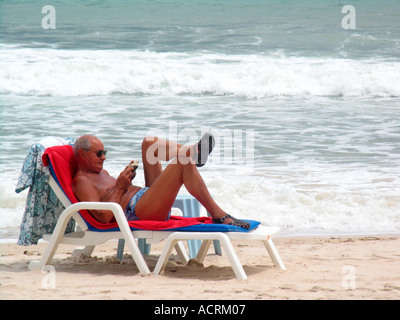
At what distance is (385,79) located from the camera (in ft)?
51.2

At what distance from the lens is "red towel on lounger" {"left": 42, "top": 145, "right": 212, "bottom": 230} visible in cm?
444

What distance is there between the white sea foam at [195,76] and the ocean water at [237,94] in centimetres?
4

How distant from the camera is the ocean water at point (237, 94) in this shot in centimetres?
758

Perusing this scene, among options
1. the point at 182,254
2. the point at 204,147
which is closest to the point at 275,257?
the point at 182,254

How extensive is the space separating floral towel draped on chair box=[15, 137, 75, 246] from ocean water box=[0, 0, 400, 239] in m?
1.76

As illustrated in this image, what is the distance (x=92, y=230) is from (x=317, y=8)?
22.1 meters

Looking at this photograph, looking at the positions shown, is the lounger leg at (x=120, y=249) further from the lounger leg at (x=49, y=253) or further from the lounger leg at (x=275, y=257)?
the lounger leg at (x=275, y=257)

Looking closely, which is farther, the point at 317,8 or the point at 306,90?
the point at 317,8

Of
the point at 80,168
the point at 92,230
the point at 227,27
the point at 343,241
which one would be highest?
the point at 227,27

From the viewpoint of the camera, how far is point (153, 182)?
467 cm

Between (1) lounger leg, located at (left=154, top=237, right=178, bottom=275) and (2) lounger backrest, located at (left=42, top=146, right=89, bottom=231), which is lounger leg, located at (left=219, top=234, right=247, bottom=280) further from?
(2) lounger backrest, located at (left=42, top=146, right=89, bottom=231)

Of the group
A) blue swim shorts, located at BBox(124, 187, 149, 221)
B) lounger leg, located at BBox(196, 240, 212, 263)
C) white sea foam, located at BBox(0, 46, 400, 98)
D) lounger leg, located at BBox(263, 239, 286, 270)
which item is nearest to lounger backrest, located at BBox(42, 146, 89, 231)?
blue swim shorts, located at BBox(124, 187, 149, 221)
